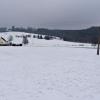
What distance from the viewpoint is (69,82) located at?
42.4 feet

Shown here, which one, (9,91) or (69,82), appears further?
(69,82)

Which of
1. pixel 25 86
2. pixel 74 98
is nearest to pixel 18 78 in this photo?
pixel 25 86

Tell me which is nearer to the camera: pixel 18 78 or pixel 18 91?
pixel 18 91

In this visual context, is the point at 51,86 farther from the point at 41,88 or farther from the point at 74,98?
the point at 74,98

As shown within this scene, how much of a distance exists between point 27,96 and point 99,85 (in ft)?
14.4

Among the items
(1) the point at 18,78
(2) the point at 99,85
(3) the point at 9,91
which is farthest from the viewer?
(1) the point at 18,78

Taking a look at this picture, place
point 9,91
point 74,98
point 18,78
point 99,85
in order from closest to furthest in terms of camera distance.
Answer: point 74,98 < point 9,91 < point 99,85 < point 18,78

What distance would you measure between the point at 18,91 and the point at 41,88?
1233 millimetres

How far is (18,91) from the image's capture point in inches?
417

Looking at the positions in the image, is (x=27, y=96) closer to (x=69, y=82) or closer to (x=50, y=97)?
(x=50, y=97)

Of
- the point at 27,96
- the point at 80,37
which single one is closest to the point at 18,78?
the point at 27,96

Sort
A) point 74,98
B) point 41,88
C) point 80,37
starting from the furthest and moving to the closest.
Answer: point 80,37, point 41,88, point 74,98

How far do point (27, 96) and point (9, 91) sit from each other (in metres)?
1.14

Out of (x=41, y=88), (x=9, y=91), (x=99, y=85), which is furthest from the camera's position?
(x=99, y=85)
